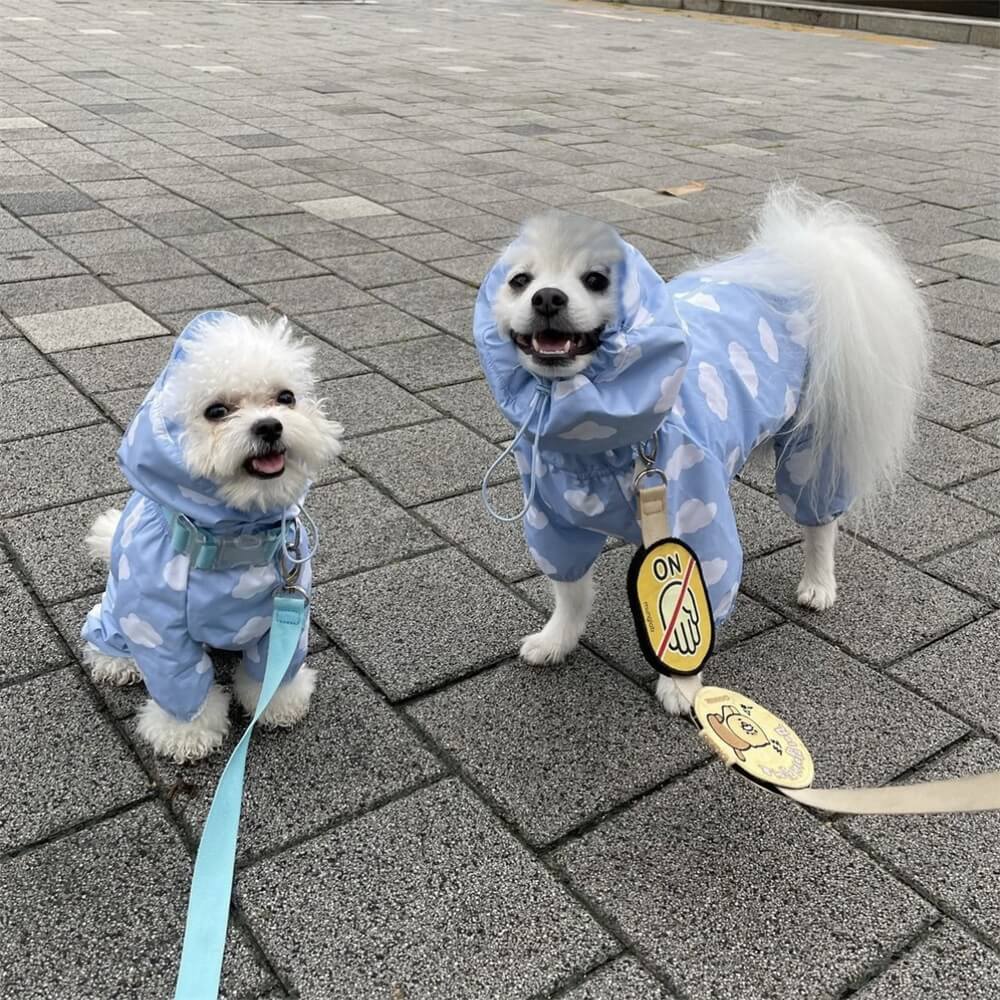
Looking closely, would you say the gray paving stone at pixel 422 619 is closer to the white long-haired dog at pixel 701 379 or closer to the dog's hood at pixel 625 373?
the white long-haired dog at pixel 701 379

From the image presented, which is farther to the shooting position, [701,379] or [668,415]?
[701,379]

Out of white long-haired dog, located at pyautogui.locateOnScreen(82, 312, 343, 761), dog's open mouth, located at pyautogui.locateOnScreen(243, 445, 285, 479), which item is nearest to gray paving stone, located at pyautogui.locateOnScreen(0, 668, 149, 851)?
white long-haired dog, located at pyautogui.locateOnScreen(82, 312, 343, 761)

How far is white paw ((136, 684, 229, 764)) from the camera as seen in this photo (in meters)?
2.30

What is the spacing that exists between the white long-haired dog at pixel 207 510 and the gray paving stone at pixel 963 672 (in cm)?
158

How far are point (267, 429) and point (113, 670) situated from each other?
904 millimetres

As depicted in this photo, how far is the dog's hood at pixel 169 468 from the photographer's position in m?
2.01

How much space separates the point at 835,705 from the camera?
8.36 ft

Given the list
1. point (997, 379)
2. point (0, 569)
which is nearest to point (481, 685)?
point (0, 569)

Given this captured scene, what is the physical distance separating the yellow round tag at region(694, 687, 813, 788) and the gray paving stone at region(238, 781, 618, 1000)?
0.42 metres

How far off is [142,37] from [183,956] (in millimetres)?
14271

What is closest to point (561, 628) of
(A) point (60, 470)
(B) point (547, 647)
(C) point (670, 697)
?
(B) point (547, 647)

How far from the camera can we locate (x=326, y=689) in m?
2.56

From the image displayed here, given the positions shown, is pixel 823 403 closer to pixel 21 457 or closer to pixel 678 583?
pixel 678 583

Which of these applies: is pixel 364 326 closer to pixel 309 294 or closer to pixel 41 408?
pixel 309 294
